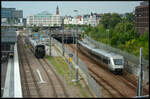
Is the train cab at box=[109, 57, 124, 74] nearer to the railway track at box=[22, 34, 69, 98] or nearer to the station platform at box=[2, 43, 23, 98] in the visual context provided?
the railway track at box=[22, 34, 69, 98]

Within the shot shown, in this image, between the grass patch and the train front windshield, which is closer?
the grass patch

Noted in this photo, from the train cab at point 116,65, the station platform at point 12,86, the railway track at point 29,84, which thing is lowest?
the railway track at point 29,84

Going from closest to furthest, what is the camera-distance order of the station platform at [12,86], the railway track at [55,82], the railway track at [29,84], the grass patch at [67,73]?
the station platform at [12,86], the railway track at [55,82], the railway track at [29,84], the grass patch at [67,73]

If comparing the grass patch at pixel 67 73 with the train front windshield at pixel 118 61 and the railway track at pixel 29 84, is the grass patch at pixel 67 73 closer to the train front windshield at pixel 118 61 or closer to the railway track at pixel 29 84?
the railway track at pixel 29 84

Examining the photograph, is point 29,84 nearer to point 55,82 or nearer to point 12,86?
point 12,86

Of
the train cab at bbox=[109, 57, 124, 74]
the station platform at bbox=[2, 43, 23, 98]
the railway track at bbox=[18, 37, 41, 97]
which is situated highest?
the train cab at bbox=[109, 57, 124, 74]

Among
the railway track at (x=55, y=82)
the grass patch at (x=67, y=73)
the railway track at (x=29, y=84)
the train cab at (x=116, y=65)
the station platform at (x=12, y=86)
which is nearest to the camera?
the station platform at (x=12, y=86)

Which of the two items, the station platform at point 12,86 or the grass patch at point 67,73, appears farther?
the grass patch at point 67,73

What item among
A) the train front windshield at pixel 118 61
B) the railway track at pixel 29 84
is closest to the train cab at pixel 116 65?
the train front windshield at pixel 118 61

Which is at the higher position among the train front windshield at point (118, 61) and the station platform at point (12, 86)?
the train front windshield at point (118, 61)

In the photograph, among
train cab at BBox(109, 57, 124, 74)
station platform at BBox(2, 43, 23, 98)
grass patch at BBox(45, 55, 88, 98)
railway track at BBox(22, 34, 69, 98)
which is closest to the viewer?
station platform at BBox(2, 43, 23, 98)

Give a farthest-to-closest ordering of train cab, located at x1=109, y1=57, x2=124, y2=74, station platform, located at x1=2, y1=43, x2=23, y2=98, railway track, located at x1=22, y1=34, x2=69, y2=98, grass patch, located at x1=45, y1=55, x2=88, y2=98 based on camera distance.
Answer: train cab, located at x1=109, y1=57, x2=124, y2=74 → grass patch, located at x1=45, y1=55, x2=88, y2=98 → railway track, located at x1=22, y1=34, x2=69, y2=98 → station platform, located at x1=2, y1=43, x2=23, y2=98

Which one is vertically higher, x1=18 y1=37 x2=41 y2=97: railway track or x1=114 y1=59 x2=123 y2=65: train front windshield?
x1=114 y1=59 x2=123 y2=65: train front windshield

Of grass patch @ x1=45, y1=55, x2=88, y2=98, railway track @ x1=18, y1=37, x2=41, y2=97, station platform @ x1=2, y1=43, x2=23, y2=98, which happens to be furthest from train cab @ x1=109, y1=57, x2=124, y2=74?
station platform @ x1=2, y1=43, x2=23, y2=98
